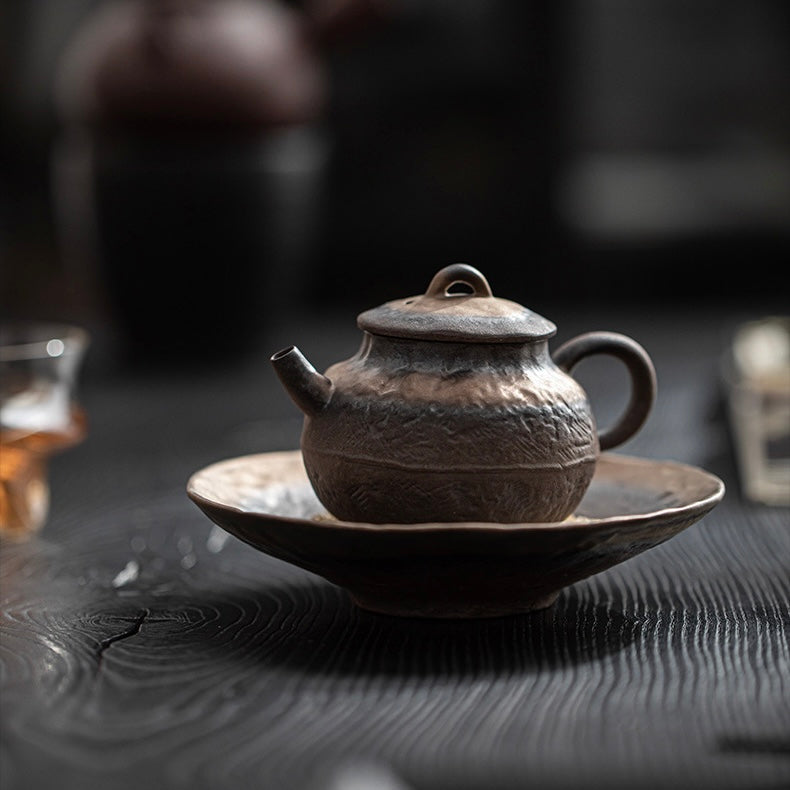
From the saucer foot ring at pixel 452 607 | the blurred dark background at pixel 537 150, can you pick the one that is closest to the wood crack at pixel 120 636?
the saucer foot ring at pixel 452 607

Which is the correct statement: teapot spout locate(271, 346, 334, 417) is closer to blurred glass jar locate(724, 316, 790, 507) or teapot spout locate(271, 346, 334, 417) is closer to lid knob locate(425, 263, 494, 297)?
lid knob locate(425, 263, 494, 297)

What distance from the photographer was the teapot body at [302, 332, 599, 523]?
30.8 inches

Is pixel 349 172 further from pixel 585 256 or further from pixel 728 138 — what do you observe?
pixel 728 138

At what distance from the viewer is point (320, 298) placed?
2.92m

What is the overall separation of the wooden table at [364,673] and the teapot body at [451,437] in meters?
0.08

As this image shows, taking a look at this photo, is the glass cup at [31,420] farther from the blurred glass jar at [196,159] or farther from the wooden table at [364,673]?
the blurred glass jar at [196,159]

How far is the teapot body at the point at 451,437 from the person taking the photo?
2.56 feet

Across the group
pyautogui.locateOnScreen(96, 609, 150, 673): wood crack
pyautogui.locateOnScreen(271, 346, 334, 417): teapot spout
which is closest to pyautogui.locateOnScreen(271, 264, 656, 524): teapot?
pyautogui.locateOnScreen(271, 346, 334, 417): teapot spout

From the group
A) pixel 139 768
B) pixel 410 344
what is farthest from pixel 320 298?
pixel 139 768

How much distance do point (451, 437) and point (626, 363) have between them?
0.16 m

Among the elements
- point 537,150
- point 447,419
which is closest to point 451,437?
point 447,419

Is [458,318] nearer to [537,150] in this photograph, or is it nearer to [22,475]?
[22,475]

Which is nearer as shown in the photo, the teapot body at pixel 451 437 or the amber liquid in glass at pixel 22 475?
the teapot body at pixel 451 437

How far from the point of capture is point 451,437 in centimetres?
78
